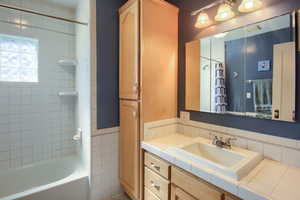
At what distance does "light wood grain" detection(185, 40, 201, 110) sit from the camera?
1618 mm

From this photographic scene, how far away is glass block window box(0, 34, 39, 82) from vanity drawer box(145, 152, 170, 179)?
1.92 m

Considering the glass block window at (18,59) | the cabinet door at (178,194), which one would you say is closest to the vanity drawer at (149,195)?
the cabinet door at (178,194)

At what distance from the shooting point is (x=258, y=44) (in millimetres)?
1188

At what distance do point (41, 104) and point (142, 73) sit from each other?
1.66 m

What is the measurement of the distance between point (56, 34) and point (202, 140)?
243cm

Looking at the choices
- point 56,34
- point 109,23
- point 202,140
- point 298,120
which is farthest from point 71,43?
point 298,120

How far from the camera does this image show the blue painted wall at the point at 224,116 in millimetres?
1036

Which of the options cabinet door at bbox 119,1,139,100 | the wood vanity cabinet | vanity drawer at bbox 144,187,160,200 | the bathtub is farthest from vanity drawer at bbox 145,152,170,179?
the bathtub

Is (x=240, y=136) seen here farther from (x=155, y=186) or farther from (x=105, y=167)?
(x=105, y=167)

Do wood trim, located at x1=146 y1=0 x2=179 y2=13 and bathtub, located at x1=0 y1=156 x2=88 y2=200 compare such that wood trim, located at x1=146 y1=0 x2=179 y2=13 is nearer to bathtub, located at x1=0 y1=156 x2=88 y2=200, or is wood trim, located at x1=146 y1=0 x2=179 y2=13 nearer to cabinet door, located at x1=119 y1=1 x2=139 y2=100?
cabinet door, located at x1=119 y1=1 x2=139 y2=100

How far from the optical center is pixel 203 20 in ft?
4.92

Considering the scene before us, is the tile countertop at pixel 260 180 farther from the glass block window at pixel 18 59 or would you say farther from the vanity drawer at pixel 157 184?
the glass block window at pixel 18 59

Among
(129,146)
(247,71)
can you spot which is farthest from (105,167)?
(247,71)

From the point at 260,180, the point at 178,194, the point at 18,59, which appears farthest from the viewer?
the point at 18,59
